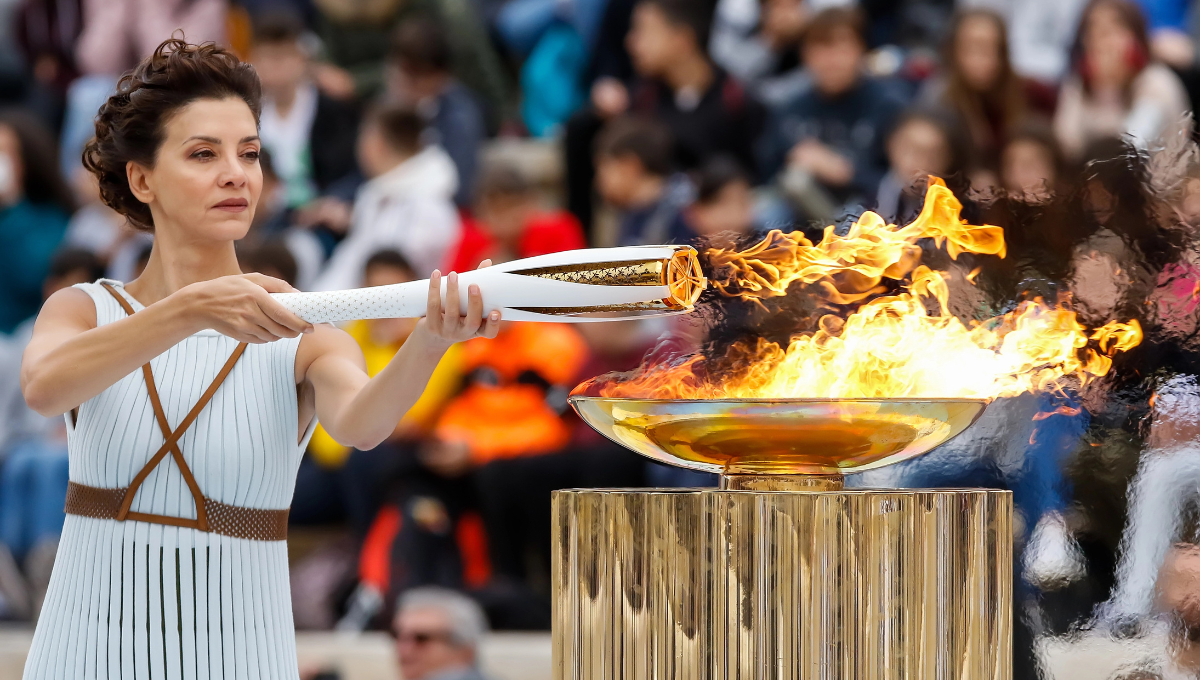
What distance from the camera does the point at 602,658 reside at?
1.71 m

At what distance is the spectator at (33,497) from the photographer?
4.72 meters

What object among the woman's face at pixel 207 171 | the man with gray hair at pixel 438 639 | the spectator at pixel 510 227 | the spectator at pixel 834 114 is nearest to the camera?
the woman's face at pixel 207 171

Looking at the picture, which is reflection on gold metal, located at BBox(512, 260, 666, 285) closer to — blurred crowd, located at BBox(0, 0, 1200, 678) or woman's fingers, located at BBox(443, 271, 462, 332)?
woman's fingers, located at BBox(443, 271, 462, 332)

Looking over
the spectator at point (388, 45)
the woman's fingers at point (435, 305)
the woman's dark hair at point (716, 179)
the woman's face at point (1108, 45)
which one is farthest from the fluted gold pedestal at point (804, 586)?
the spectator at point (388, 45)

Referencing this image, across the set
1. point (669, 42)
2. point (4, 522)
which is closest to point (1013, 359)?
point (669, 42)

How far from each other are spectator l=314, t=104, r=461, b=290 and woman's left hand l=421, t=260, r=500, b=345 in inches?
133

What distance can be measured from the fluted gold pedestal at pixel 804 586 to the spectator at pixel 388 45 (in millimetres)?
4316

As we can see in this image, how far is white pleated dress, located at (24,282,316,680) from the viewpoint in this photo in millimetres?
1760

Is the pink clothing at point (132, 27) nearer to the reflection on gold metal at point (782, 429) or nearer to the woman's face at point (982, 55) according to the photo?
the woman's face at point (982, 55)

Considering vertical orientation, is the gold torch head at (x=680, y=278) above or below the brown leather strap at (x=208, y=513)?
above

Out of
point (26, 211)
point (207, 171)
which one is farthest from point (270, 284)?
point (26, 211)

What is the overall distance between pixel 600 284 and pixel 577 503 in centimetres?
32

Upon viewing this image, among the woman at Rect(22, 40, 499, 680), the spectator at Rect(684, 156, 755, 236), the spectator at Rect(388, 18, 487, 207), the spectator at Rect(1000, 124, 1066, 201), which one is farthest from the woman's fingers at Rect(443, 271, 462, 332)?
the spectator at Rect(388, 18, 487, 207)

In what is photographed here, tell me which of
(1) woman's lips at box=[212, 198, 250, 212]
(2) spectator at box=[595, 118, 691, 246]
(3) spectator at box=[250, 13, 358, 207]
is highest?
(3) spectator at box=[250, 13, 358, 207]
